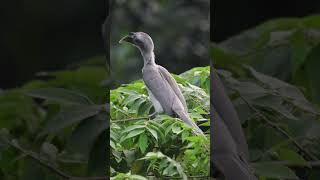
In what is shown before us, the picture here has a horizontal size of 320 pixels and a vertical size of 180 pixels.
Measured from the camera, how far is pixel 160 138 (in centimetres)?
80

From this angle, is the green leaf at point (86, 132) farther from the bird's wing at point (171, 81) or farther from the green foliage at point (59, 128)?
the bird's wing at point (171, 81)

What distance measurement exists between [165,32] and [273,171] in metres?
0.20

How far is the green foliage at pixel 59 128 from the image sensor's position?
0.93 metres

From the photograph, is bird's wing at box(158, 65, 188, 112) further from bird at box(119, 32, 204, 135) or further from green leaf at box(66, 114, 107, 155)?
green leaf at box(66, 114, 107, 155)

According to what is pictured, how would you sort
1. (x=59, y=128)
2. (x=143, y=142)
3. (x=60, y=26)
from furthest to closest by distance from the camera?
(x=60, y=26), (x=59, y=128), (x=143, y=142)

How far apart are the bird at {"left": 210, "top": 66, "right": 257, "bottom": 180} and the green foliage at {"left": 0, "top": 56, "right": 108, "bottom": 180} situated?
14cm

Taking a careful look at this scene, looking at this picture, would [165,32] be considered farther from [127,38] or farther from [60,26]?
[60,26]

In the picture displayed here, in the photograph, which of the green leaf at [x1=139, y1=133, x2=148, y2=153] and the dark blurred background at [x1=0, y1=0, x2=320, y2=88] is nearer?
the green leaf at [x1=139, y1=133, x2=148, y2=153]

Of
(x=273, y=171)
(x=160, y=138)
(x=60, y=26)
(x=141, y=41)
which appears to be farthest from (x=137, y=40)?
(x=60, y=26)

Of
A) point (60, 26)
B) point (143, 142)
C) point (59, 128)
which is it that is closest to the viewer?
point (143, 142)

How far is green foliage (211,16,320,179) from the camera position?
0.94 metres

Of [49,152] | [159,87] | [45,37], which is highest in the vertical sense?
[159,87]

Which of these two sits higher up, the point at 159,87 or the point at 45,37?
the point at 159,87

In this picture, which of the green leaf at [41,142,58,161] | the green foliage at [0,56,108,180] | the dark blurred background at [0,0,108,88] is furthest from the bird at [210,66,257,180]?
the dark blurred background at [0,0,108,88]
